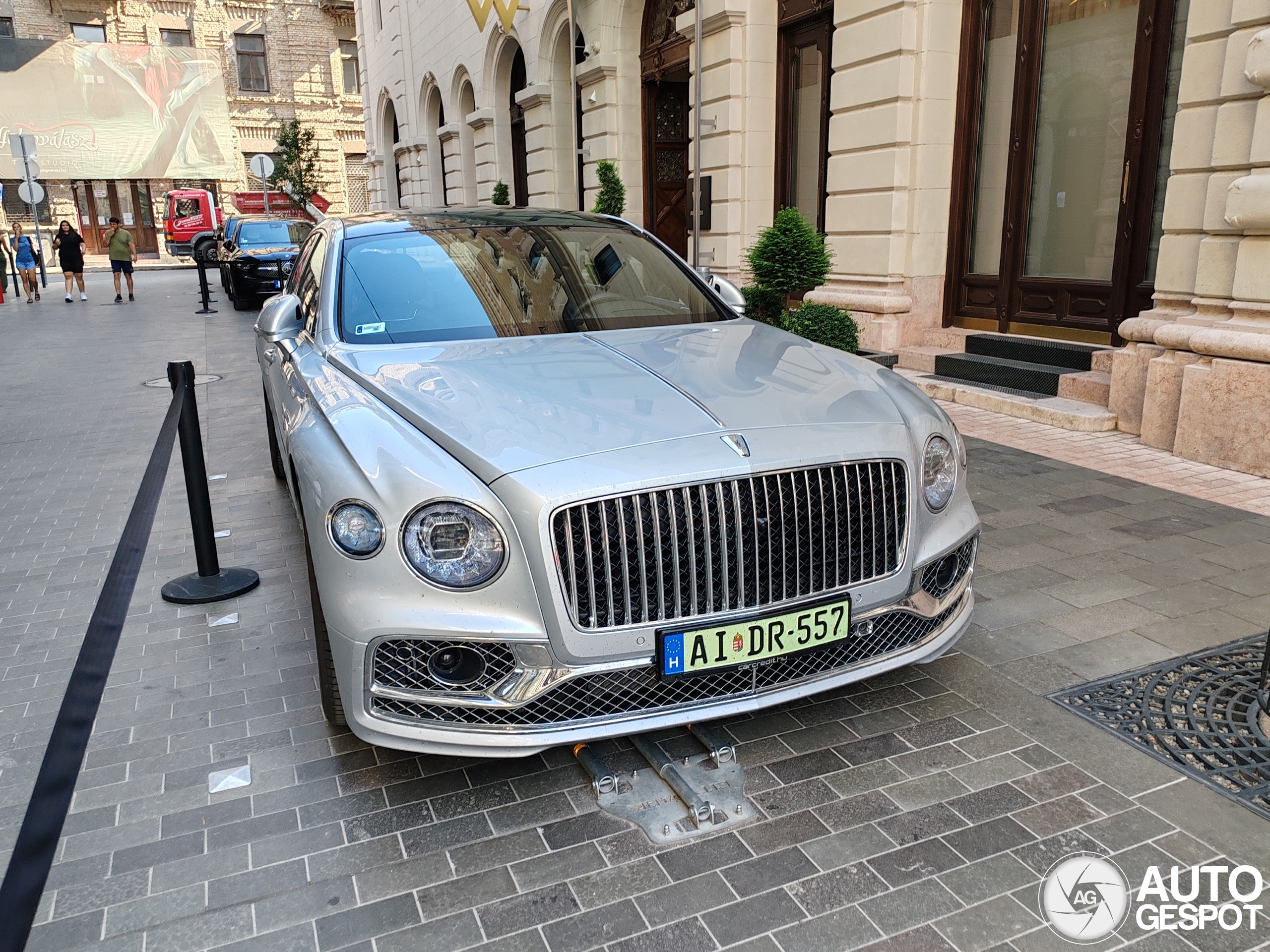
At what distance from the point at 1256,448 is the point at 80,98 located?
43710 millimetres

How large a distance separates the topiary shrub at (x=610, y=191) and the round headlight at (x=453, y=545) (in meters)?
12.9

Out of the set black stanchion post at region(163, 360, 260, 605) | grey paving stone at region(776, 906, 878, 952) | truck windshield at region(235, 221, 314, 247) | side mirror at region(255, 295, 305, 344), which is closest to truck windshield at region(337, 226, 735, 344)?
side mirror at region(255, 295, 305, 344)

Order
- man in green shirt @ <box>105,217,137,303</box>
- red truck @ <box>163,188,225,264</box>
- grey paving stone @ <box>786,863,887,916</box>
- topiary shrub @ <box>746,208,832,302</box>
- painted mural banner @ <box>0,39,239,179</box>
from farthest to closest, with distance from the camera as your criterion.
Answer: painted mural banner @ <box>0,39,239,179</box>
red truck @ <box>163,188,225,264</box>
man in green shirt @ <box>105,217,137,303</box>
topiary shrub @ <box>746,208,832,302</box>
grey paving stone @ <box>786,863,887,916</box>

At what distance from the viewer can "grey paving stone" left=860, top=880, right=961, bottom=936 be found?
233cm

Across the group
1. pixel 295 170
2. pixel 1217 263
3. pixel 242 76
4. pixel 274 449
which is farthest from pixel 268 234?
pixel 242 76

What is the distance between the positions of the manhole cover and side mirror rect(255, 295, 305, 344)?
6.73 metres

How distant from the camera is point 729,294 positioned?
493cm

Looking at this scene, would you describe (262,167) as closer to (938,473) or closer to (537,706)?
(938,473)

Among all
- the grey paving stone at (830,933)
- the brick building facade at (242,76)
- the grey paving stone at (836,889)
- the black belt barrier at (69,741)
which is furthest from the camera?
the brick building facade at (242,76)

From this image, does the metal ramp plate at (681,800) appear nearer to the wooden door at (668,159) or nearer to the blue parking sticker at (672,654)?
the blue parking sticker at (672,654)

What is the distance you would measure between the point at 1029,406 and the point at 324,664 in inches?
262

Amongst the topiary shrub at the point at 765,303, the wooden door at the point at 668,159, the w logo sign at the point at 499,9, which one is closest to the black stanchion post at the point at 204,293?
the w logo sign at the point at 499,9

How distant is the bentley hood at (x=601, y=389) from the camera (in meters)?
2.78
